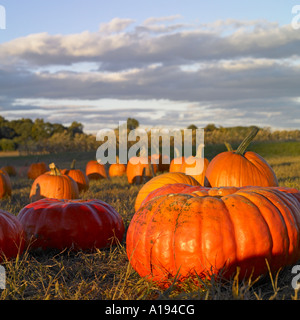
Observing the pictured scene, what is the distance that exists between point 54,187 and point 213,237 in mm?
4430

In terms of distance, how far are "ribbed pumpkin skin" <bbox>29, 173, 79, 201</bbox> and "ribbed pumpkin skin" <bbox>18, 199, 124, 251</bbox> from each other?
2.61 meters

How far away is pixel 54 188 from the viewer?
6367mm

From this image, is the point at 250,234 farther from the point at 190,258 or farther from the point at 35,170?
the point at 35,170

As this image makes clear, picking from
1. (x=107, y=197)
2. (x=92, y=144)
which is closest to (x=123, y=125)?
(x=92, y=144)

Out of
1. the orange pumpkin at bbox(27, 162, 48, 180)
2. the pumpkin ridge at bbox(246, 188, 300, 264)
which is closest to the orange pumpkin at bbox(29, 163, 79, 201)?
the pumpkin ridge at bbox(246, 188, 300, 264)

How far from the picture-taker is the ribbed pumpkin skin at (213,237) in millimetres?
2420

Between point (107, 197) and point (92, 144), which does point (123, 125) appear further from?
point (107, 197)

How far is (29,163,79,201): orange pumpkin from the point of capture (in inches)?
250

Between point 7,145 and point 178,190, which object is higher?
point 178,190

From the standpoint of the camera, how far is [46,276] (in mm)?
2812

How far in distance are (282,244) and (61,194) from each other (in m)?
4.47

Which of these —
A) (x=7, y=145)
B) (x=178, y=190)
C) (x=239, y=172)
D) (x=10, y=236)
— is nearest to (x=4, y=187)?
(x=10, y=236)

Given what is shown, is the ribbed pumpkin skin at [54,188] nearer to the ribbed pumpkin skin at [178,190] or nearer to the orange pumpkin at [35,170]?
the ribbed pumpkin skin at [178,190]

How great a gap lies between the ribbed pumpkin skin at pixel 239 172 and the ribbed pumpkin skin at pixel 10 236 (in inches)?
92.9
